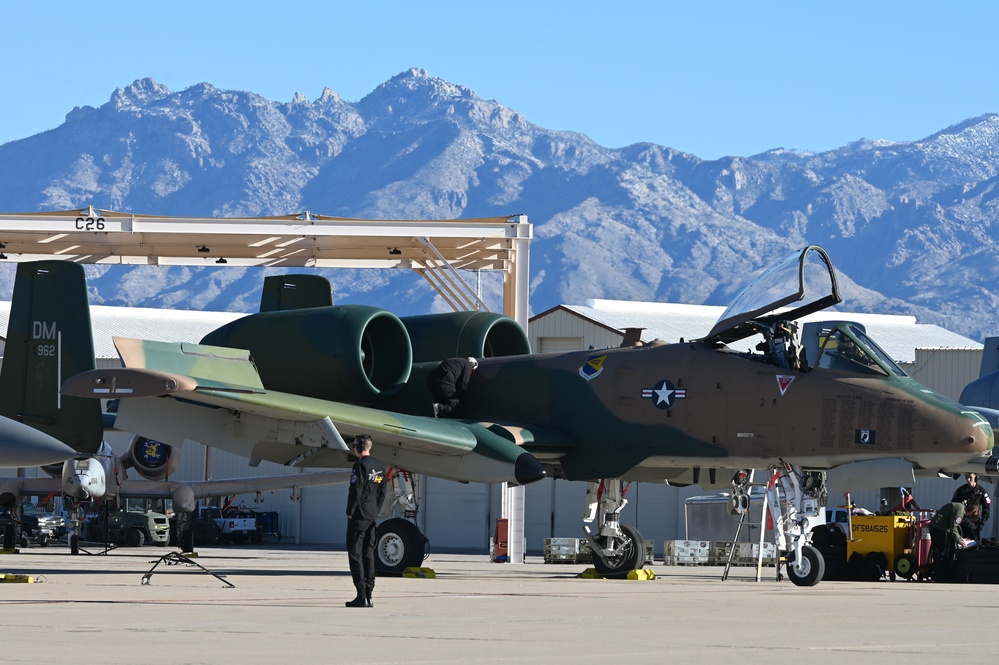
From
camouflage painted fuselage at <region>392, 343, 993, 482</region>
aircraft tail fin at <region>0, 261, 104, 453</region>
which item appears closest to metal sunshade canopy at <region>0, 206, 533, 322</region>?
aircraft tail fin at <region>0, 261, 104, 453</region>

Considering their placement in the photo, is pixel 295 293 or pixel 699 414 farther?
pixel 295 293

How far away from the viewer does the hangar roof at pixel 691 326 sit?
41906 mm

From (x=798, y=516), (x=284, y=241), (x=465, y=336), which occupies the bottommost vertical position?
(x=798, y=516)

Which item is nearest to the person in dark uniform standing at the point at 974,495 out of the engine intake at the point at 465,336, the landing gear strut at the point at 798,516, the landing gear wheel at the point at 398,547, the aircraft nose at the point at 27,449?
the landing gear strut at the point at 798,516

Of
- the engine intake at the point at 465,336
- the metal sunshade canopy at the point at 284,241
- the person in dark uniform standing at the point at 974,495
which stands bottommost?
the person in dark uniform standing at the point at 974,495

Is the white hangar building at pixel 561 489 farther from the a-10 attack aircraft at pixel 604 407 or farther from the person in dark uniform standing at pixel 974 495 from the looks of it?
the a-10 attack aircraft at pixel 604 407

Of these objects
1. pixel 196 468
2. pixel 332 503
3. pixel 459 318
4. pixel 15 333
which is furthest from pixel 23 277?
pixel 196 468

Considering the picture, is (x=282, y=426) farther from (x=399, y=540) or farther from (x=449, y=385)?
(x=449, y=385)

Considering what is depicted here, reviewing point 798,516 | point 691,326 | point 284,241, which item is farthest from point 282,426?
point 691,326

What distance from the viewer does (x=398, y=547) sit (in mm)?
17266

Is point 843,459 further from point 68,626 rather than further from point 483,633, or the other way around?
point 68,626

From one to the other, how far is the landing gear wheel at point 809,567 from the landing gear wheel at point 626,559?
278cm

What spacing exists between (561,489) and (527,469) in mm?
20448

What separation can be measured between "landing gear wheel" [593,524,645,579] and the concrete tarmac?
1.49 m
